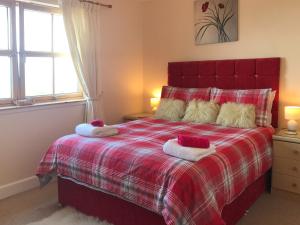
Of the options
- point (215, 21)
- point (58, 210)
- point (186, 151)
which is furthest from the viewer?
point (215, 21)

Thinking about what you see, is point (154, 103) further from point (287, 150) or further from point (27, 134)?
point (287, 150)

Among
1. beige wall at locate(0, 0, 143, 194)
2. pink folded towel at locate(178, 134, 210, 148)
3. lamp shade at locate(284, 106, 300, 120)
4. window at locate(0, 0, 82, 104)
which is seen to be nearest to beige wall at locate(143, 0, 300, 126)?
beige wall at locate(0, 0, 143, 194)

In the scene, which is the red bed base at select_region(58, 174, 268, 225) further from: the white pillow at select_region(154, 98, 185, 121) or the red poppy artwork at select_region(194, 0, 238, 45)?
the red poppy artwork at select_region(194, 0, 238, 45)

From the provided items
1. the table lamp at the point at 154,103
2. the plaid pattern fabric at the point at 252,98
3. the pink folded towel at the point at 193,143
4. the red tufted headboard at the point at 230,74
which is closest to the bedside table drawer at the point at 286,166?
the plaid pattern fabric at the point at 252,98

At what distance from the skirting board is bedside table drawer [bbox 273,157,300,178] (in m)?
2.67

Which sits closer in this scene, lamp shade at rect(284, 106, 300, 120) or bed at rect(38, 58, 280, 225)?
bed at rect(38, 58, 280, 225)

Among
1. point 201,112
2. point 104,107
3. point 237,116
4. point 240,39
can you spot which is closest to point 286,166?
point 237,116

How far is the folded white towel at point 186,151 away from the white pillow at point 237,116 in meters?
1.04

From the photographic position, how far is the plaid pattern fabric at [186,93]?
374 cm

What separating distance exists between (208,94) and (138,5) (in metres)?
1.93

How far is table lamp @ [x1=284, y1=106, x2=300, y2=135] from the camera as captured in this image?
3068mm

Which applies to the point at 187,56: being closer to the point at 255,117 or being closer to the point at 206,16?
the point at 206,16

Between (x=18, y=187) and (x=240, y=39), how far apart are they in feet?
10.4

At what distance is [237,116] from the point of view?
10.5ft
